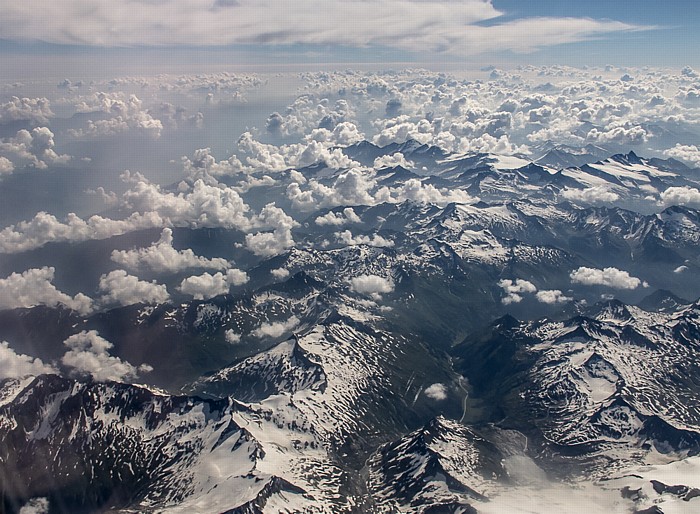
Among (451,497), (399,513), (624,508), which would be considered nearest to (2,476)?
(399,513)

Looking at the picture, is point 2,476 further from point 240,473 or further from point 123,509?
point 240,473

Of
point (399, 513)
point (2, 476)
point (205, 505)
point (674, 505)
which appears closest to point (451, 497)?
point (399, 513)

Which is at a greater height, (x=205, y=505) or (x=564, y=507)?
(x=205, y=505)

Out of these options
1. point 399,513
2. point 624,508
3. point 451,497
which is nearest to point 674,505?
point 624,508

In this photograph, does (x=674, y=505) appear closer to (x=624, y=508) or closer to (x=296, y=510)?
(x=624, y=508)

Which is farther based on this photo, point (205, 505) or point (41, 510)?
point (41, 510)

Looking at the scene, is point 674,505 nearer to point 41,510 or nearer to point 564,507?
point 564,507

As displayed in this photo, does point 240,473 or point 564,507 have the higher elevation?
point 240,473
